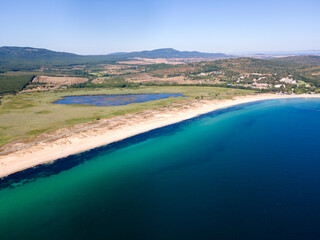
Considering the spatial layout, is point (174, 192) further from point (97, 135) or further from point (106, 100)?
point (106, 100)

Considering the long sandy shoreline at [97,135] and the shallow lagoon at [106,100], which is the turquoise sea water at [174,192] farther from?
the shallow lagoon at [106,100]

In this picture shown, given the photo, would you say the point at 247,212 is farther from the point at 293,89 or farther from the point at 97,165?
the point at 293,89

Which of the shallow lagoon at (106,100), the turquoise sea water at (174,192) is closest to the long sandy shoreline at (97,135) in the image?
the turquoise sea water at (174,192)

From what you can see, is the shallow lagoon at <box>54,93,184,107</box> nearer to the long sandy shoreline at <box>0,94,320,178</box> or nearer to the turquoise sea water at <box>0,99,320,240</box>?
the long sandy shoreline at <box>0,94,320,178</box>

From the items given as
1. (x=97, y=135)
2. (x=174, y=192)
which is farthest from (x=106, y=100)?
(x=174, y=192)

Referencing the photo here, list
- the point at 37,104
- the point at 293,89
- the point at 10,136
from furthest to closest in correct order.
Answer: the point at 293,89 < the point at 37,104 < the point at 10,136

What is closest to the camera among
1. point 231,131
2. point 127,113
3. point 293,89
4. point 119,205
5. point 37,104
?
point 119,205

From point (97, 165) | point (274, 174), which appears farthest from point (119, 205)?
point (274, 174)

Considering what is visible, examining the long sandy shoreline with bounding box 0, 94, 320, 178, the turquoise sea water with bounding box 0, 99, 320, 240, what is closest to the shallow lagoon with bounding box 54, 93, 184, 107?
the long sandy shoreline with bounding box 0, 94, 320, 178
